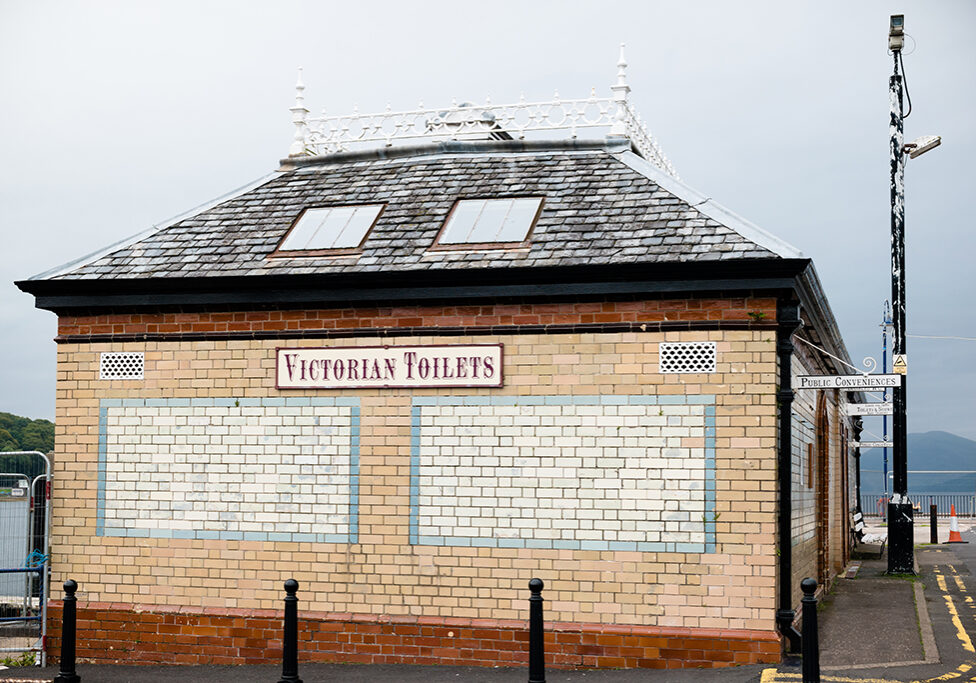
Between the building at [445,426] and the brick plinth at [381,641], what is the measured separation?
0.03m

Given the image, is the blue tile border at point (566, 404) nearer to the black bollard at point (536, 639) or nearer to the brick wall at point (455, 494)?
the brick wall at point (455, 494)

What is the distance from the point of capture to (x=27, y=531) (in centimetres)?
1216

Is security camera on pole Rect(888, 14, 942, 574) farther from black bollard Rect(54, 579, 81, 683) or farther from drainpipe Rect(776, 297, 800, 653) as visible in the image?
black bollard Rect(54, 579, 81, 683)

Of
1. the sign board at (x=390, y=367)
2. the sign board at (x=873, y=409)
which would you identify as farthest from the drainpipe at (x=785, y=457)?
the sign board at (x=873, y=409)

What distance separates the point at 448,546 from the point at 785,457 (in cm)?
345

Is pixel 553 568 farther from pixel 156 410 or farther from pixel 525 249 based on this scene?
pixel 156 410

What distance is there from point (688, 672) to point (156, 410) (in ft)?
20.5

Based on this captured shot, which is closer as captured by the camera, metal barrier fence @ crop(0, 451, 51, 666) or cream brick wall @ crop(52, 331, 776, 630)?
cream brick wall @ crop(52, 331, 776, 630)

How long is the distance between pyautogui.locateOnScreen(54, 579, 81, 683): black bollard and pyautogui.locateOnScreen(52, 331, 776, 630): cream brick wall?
6.02 feet

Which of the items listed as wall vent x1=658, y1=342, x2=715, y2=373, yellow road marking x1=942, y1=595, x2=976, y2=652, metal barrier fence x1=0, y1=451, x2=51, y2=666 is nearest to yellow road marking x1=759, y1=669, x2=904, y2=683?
yellow road marking x1=942, y1=595, x2=976, y2=652

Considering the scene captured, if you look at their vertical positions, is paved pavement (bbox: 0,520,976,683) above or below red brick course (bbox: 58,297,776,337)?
below

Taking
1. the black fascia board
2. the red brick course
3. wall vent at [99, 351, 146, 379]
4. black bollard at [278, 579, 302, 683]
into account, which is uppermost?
the black fascia board

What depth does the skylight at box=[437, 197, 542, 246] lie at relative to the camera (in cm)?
1162

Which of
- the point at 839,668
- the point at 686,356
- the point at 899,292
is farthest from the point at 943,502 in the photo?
the point at 686,356
